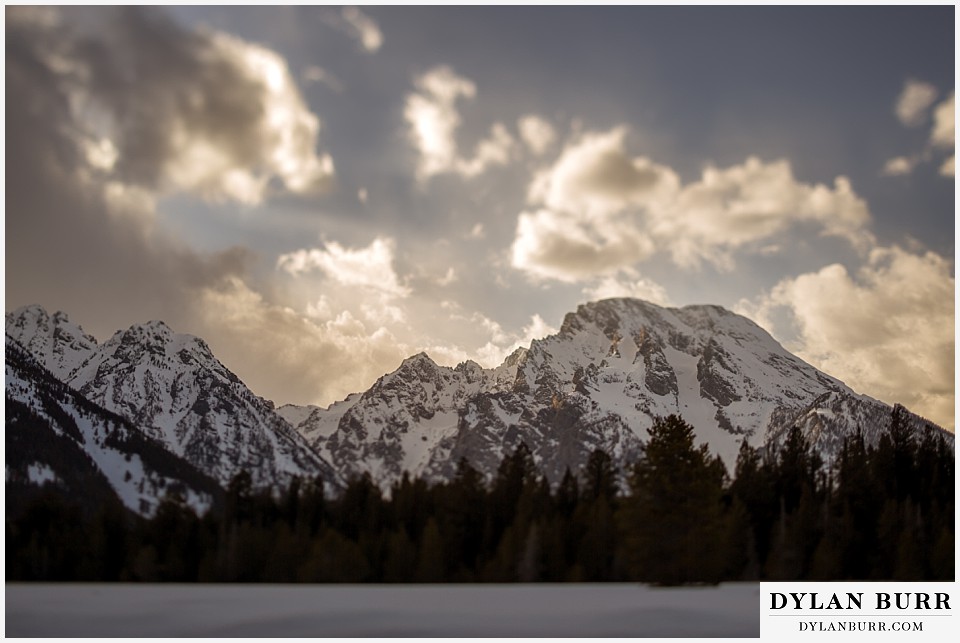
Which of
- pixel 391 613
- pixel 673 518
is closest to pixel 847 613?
pixel 673 518

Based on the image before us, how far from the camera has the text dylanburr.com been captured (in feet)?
115

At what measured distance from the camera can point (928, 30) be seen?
145ft

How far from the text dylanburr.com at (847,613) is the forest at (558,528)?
11.2 m

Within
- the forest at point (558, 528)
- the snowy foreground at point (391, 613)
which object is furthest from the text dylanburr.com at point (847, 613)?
the forest at point (558, 528)

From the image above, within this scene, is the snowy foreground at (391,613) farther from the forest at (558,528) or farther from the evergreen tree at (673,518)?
the forest at (558,528)

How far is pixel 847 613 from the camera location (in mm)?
36031

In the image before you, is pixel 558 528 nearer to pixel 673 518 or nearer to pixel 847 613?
pixel 673 518

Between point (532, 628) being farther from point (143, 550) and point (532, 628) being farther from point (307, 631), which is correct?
point (143, 550)

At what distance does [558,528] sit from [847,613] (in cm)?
3175

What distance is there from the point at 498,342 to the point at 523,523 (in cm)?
1363

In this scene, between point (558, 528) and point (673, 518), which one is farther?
point (558, 528)

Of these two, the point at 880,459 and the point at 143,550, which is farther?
the point at 880,459

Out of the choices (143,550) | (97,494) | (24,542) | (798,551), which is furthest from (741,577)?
(97,494)

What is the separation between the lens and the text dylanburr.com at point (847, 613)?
3491cm
